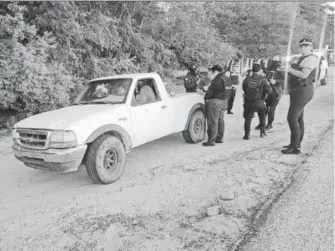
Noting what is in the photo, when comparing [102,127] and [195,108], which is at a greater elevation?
[102,127]

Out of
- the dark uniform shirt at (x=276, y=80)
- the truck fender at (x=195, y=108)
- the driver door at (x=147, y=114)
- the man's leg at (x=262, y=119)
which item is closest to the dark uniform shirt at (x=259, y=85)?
the man's leg at (x=262, y=119)

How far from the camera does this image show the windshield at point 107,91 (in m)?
4.71

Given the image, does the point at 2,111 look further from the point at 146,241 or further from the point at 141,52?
the point at 146,241

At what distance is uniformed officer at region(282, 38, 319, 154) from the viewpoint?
181 inches

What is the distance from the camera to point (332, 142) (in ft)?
18.6

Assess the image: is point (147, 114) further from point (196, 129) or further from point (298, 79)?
point (298, 79)

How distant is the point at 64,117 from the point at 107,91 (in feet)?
3.40

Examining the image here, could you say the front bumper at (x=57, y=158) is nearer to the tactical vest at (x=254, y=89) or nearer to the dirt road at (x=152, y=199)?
the dirt road at (x=152, y=199)

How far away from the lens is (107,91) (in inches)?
193

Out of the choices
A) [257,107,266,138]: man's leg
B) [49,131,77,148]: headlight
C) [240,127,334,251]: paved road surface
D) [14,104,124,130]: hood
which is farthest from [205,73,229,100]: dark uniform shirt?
[49,131,77,148]: headlight

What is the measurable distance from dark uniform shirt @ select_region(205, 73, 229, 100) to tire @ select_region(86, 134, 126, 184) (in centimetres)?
235

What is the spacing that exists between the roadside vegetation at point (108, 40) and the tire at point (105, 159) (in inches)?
175

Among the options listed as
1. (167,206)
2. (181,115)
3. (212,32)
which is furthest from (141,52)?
(167,206)

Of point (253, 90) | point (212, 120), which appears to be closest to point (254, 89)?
point (253, 90)
